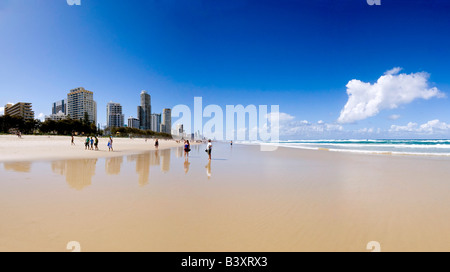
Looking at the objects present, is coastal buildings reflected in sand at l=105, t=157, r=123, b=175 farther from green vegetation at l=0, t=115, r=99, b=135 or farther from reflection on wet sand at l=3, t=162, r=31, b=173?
green vegetation at l=0, t=115, r=99, b=135

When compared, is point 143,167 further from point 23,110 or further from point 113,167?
point 23,110

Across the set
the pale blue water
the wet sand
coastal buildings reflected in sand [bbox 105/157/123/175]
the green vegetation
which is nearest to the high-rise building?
the green vegetation

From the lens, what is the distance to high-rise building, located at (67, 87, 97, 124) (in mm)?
171125

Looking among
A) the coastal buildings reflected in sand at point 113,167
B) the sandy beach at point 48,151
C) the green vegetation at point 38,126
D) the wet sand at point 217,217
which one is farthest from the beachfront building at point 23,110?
the wet sand at point 217,217

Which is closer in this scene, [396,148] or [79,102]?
[396,148]

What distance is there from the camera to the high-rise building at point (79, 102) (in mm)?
171125

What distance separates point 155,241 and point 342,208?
5.63m

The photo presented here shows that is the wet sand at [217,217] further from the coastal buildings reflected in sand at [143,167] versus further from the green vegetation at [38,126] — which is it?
the green vegetation at [38,126]

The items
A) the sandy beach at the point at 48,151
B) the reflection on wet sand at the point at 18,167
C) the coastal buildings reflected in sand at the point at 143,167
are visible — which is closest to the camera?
the coastal buildings reflected in sand at the point at 143,167

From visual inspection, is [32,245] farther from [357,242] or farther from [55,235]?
[357,242]

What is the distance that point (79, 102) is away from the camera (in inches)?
Answer: 6836

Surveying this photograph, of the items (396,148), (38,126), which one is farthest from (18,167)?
(38,126)
